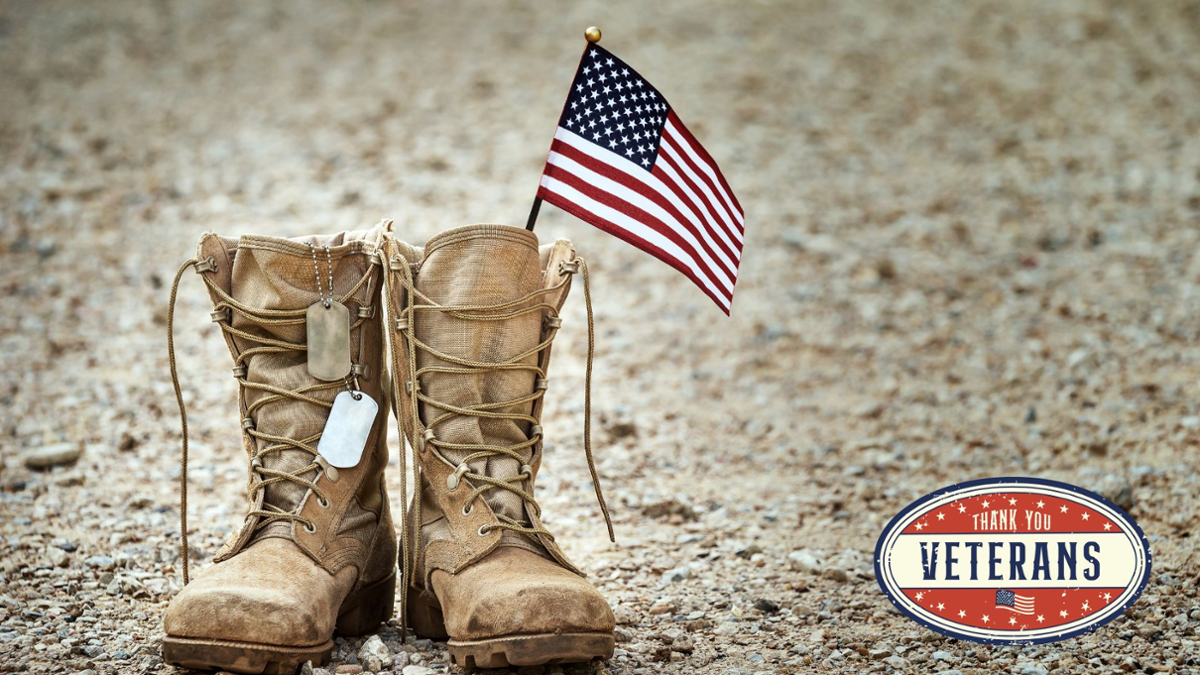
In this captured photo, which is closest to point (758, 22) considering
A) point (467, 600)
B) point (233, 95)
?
point (233, 95)

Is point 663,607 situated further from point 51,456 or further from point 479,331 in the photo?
point 51,456

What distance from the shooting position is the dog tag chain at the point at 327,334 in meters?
2.36

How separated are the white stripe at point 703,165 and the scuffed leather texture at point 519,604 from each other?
1039 mm

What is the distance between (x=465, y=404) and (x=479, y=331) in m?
0.17

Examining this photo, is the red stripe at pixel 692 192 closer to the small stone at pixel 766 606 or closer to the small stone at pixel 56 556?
the small stone at pixel 766 606

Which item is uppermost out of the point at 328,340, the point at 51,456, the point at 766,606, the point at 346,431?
the point at 328,340

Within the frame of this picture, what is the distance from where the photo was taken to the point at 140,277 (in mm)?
5559

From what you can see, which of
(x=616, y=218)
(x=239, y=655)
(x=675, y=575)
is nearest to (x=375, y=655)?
(x=239, y=655)

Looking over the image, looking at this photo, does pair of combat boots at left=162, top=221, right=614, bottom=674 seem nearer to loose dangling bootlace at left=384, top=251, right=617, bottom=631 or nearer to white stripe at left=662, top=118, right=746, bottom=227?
loose dangling bootlace at left=384, top=251, right=617, bottom=631

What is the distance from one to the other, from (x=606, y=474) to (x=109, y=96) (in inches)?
214

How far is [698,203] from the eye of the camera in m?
2.60

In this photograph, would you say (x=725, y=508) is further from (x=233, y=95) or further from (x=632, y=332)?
(x=233, y=95)

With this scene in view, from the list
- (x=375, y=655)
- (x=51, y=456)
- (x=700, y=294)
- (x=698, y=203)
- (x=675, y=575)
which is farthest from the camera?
(x=700, y=294)

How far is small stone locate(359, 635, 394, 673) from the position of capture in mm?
2238
